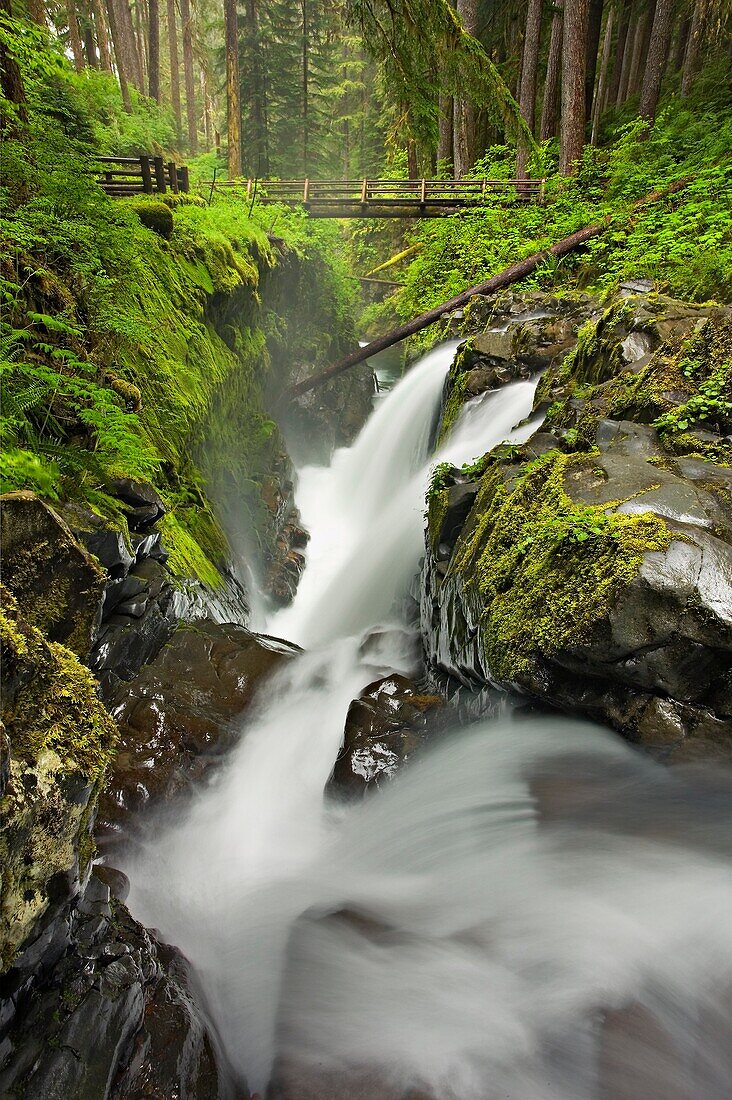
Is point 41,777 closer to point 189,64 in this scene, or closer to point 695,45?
A: point 695,45

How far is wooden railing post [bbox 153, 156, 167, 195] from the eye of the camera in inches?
352

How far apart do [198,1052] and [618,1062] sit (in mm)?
1793

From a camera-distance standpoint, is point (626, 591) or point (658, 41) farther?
point (658, 41)

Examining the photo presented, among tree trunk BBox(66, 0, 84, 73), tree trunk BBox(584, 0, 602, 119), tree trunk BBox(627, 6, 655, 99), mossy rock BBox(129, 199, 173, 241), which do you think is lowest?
mossy rock BBox(129, 199, 173, 241)

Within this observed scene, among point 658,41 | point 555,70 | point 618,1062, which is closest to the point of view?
point 618,1062

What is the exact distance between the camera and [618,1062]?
7.85 feet

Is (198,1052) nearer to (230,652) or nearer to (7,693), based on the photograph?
(7,693)

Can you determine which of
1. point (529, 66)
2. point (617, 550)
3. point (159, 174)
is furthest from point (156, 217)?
point (529, 66)

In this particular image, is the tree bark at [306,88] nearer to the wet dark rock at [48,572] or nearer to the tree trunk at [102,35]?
the tree trunk at [102,35]

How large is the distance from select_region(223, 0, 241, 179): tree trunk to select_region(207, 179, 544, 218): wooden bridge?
2297mm

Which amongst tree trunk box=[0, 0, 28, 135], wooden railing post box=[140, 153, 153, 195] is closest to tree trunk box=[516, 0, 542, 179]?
wooden railing post box=[140, 153, 153, 195]

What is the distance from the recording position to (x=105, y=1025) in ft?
7.18

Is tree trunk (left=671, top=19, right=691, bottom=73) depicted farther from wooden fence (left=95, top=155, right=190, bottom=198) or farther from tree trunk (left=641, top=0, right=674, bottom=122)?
wooden fence (left=95, top=155, right=190, bottom=198)

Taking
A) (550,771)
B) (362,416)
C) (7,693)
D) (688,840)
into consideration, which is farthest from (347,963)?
(362,416)
